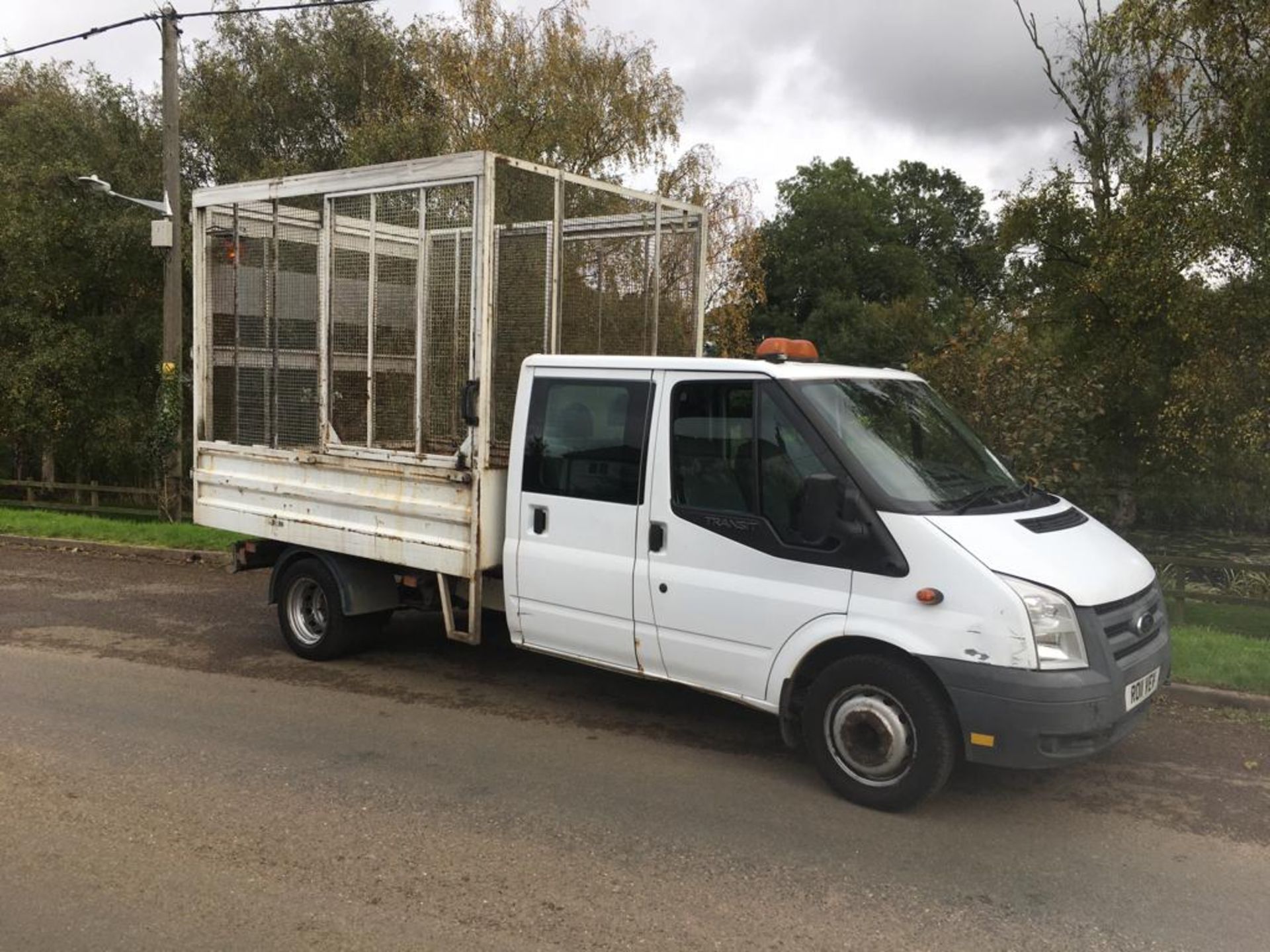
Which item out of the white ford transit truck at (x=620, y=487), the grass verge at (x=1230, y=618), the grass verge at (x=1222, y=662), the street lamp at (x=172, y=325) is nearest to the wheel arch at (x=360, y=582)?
the white ford transit truck at (x=620, y=487)

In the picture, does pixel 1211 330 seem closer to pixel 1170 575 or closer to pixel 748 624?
pixel 1170 575

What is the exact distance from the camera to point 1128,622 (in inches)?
177

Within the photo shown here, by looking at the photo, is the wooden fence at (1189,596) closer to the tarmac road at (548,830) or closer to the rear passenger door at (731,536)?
the tarmac road at (548,830)

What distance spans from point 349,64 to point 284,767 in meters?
17.9

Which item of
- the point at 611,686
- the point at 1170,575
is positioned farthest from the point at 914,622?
the point at 1170,575

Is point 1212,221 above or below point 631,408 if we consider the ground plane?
above

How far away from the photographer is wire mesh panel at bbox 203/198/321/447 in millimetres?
6914

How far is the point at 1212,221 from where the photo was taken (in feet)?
34.2

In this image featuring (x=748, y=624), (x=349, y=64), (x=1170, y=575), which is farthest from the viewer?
(x=349, y=64)

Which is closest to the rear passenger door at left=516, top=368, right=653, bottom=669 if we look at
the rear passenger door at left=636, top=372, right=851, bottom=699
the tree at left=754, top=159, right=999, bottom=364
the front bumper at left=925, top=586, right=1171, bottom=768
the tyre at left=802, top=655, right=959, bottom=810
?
the rear passenger door at left=636, top=372, right=851, bottom=699

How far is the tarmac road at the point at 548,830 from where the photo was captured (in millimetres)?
3523

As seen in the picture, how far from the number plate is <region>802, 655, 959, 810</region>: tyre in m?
0.73

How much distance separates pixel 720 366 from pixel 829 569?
116 cm

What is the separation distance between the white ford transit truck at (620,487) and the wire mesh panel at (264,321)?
0.07 feet
